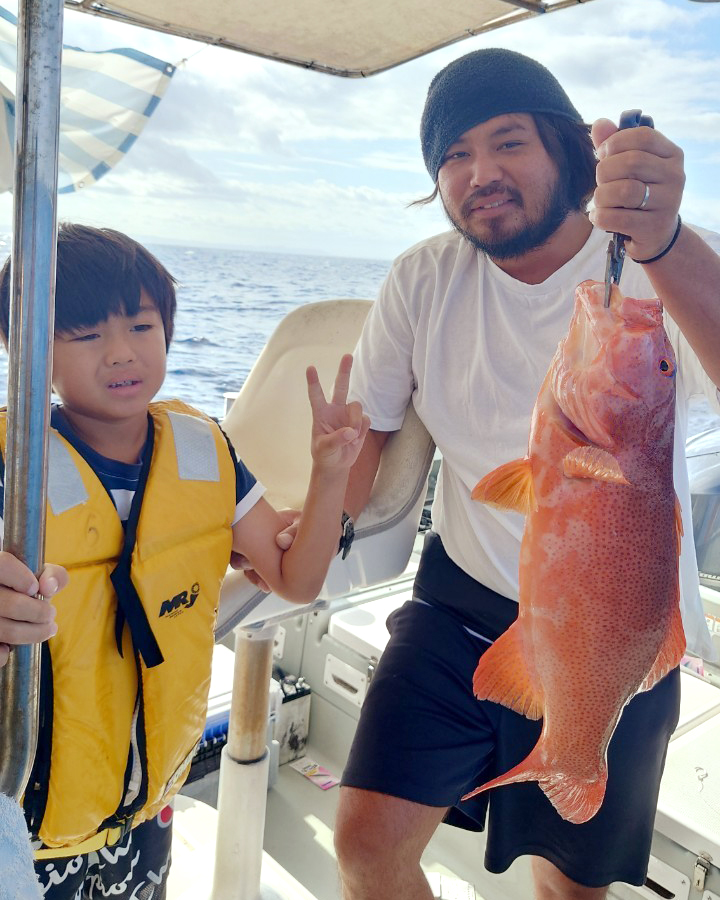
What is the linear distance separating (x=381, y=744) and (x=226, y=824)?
77 cm

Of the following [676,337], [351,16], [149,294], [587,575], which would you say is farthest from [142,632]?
[351,16]

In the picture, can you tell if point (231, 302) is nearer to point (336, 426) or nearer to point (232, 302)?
point (232, 302)

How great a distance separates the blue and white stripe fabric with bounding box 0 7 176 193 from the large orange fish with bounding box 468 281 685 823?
A: 3527 millimetres

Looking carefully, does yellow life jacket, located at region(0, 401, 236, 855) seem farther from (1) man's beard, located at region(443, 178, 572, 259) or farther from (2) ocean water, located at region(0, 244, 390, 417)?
(2) ocean water, located at region(0, 244, 390, 417)

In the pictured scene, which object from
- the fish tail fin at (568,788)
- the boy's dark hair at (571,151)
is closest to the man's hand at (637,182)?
the fish tail fin at (568,788)

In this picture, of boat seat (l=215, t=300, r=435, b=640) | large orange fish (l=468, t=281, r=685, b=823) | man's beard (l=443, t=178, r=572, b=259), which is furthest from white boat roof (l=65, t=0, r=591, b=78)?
large orange fish (l=468, t=281, r=685, b=823)

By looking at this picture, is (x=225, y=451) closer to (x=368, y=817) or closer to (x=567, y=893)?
(x=368, y=817)

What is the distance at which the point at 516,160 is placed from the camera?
1.89 meters

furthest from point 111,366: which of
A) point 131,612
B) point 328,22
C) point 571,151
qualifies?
point 328,22

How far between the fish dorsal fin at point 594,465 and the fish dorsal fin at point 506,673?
0.25m

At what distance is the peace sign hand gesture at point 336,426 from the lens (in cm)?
149

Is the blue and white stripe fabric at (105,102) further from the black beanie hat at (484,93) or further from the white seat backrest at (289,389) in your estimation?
the black beanie hat at (484,93)

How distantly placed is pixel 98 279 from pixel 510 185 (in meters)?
1.04

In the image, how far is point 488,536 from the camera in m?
1.99
